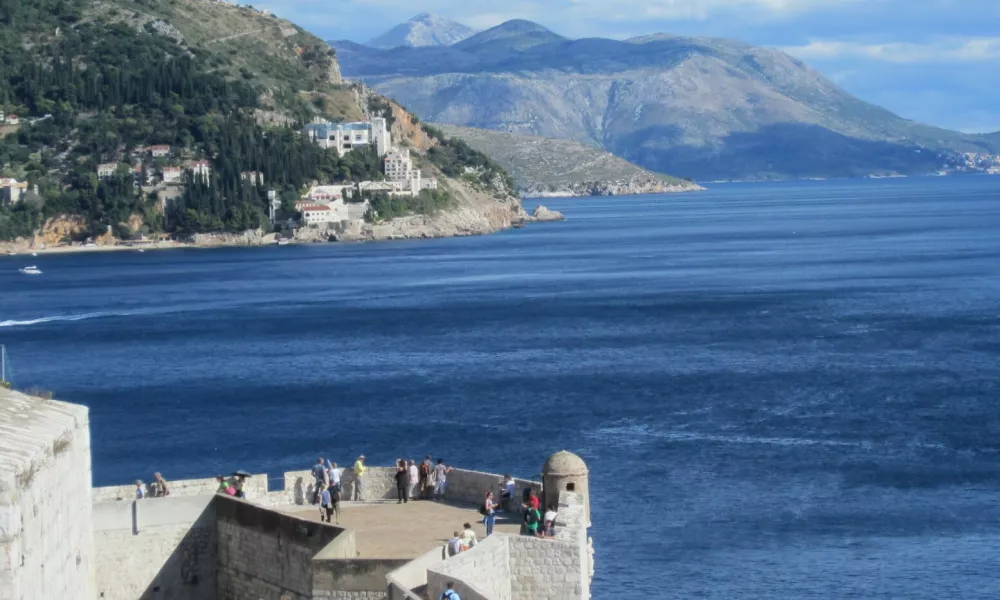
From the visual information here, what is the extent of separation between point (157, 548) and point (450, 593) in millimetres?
5648

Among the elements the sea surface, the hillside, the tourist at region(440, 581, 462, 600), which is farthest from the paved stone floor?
the hillside

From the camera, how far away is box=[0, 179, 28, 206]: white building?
164875 mm

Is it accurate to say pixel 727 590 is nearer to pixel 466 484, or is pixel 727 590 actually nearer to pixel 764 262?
pixel 466 484

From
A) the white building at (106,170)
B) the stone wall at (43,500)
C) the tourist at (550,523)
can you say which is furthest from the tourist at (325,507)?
the white building at (106,170)

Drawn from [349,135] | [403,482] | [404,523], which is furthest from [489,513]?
[349,135]

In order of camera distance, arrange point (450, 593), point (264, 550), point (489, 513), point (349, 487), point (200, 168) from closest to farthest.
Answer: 1. point (450, 593)
2. point (489, 513)
3. point (264, 550)
4. point (349, 487)
5. point (200, 168)

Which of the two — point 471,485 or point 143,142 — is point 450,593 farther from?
point 143,142

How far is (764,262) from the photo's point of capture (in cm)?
12781

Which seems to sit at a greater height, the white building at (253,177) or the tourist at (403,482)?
the tourist at (403,482)

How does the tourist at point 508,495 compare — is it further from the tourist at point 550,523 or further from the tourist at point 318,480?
the tourist at point 318,480

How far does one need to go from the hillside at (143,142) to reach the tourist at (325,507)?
486 ft

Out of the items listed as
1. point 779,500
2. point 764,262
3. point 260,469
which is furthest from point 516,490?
point 764,262

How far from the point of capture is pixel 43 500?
14.6 m

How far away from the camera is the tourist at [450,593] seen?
51.1 feet
